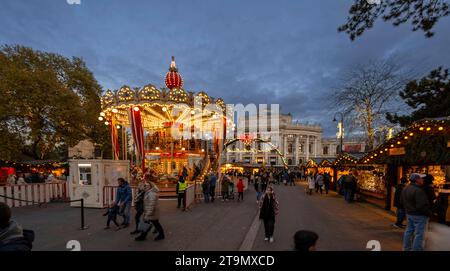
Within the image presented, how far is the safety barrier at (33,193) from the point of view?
10.7 m

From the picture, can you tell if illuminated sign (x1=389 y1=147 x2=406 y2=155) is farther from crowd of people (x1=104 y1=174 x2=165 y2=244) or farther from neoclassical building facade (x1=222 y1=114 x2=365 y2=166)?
neoclassical building facade (x1=222 y1=114 x2=365 y2=166)

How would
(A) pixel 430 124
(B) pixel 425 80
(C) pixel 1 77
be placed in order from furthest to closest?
(C) pixel 1 77, (B) pixel 425 80, (A) pixel 430 124

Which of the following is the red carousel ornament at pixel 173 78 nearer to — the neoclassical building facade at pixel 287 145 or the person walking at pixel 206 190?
the person walking at pixel 206 190

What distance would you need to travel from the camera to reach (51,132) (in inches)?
815

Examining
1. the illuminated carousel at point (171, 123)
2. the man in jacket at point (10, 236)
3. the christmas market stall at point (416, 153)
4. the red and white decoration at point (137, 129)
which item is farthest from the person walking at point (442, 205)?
the red and white decoration at point (137, 129)

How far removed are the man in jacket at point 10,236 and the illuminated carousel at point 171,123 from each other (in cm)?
1145

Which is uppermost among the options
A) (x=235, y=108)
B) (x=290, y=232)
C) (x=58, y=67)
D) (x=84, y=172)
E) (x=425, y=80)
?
(x=58, y=67)

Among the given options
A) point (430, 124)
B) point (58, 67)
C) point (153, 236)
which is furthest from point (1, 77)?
point (430, 124)

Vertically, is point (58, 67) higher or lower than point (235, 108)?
higher

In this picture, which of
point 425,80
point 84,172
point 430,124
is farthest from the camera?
point 425,80

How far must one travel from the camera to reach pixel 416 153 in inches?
341

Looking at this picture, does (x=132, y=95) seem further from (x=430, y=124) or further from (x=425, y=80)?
(x=425, y=80)

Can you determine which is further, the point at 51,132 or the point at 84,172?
the point at 51,132
